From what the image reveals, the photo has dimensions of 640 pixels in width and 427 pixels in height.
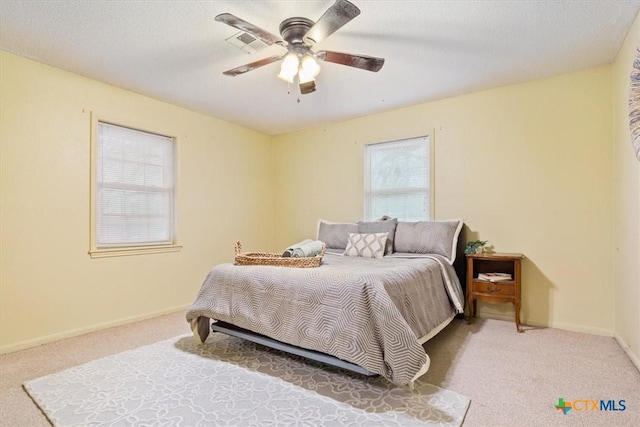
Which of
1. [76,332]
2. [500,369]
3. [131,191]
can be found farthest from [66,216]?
[500,369]

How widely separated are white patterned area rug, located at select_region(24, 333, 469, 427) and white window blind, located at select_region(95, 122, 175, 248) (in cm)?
145

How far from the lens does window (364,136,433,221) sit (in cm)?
391

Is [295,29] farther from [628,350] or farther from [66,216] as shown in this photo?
[628,350]

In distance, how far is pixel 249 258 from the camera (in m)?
2.69

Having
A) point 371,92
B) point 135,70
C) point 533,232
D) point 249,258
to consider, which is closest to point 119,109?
point 135,70

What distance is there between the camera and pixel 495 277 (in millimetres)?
3100

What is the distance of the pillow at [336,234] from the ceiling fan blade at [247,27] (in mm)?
2291

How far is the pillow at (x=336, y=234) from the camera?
12.9 ft

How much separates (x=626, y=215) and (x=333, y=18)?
8.55ft

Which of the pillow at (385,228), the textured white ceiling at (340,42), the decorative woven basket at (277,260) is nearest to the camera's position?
the textured white ceiling at (340,42)

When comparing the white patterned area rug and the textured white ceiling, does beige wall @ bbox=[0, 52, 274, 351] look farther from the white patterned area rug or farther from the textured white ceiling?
the white patterned area rug

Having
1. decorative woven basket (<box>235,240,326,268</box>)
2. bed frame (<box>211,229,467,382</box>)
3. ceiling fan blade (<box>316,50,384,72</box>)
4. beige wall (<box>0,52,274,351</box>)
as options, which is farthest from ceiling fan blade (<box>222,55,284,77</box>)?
bed frame (<box>211,229,467,382</box>)

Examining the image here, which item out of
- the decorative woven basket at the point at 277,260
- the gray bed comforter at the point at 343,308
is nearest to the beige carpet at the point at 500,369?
the gray bed comforter at the point at 343,308

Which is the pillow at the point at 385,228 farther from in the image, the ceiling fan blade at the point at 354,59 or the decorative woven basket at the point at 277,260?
the ceiling fan blade at the point at 354,59
